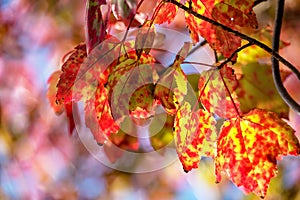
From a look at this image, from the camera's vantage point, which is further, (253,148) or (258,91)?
(258,91)

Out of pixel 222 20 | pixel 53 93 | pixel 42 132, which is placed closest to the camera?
pixel 222 20

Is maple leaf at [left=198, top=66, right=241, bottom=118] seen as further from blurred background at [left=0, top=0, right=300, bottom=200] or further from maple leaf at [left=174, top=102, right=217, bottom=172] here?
blurred background at [left=0, top=0, right=300, bottom=200]

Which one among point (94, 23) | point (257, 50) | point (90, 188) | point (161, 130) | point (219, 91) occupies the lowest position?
point (90, 188)

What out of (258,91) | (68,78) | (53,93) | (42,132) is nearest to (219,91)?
(68,78)

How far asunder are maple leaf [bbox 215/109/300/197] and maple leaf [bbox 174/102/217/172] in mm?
23

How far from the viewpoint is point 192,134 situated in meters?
0.57

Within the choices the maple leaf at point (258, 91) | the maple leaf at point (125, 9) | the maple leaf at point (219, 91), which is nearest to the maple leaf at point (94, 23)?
the maple leaf at point (125, 9)

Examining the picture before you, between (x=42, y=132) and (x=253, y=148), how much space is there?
1204 millimetres

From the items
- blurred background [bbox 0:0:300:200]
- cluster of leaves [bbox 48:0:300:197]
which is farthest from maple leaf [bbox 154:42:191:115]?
blurred background [bbox 0:0:300:200]

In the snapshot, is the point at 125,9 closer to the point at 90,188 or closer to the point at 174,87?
the point at 174,87

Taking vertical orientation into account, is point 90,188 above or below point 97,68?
below

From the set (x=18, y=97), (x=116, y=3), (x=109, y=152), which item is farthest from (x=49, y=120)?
(x=116, y=3)

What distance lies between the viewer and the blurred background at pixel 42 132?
1656 millimetres

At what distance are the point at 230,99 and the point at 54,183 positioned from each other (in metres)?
1.32
